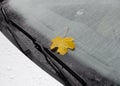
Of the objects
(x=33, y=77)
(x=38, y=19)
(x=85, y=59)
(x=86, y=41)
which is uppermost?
(x=38, y=19)

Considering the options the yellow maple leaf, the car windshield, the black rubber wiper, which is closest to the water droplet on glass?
the car windshield

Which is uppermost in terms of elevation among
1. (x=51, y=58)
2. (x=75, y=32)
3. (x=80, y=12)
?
(x=80, y=12)

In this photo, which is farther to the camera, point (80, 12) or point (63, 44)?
point (80, 12)

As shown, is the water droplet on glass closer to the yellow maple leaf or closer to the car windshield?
the car windshield

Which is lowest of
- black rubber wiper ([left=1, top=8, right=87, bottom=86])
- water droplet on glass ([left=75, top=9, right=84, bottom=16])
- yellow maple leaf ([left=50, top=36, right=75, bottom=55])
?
black rubber wiper ([left=1, top=8, right=87, bottom=86])

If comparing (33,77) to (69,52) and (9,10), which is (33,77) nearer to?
(69,52)

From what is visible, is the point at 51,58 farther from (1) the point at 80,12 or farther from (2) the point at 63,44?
(1) the point at 80,12

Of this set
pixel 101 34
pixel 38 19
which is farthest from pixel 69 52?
pixel 38 19

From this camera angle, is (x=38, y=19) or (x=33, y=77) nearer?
(x=33, y=77)

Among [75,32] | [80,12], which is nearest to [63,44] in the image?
[75,32]
